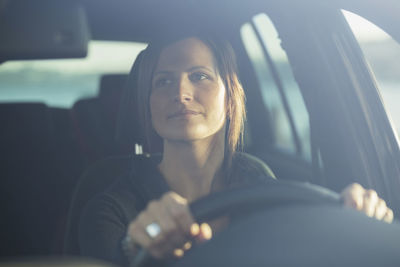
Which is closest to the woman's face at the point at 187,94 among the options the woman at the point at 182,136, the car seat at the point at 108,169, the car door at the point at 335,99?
the woman at the point at 182,136

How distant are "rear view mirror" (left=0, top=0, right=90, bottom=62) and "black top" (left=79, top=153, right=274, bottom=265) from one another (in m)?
0.58

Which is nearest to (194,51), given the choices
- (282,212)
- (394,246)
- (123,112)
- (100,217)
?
(123,112)

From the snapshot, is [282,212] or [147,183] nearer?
[282,212]

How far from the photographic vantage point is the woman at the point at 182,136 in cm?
183

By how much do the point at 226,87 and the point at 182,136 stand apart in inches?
9.7

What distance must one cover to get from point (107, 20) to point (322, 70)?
929mm

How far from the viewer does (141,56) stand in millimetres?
2004

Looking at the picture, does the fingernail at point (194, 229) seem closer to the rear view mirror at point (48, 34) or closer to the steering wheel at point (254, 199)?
the steering wheel at point (254, 199)

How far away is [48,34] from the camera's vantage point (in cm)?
139

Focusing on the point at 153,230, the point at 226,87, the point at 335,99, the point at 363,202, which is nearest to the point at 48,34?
the point at 153,230

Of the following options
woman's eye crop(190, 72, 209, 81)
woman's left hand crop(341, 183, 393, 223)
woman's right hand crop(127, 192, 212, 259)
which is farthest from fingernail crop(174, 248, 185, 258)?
woman's eye crop(190, 72, 209, 81)

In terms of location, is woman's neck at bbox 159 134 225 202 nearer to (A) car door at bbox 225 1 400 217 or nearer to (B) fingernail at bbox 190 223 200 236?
(A) car door at bbox 225 1 400 217

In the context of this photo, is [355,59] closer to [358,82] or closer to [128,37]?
[358,82]

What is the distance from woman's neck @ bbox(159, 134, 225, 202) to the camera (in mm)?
1904
